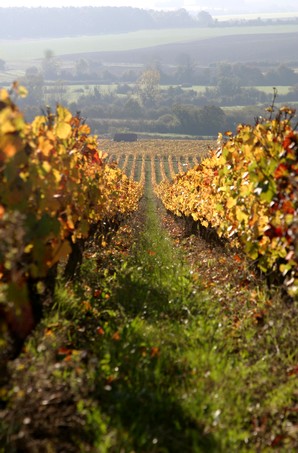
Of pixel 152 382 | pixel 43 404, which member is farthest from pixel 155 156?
pixel 43 404

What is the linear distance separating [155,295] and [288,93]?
187m

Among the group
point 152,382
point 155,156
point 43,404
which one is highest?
point 43,404

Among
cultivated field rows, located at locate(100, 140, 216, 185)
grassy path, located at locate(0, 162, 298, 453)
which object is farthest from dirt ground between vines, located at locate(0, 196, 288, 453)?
cultivated field rows, located at locate(100, 140, 216, 185)

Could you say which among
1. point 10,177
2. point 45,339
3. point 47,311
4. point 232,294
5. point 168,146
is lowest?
point 168,146

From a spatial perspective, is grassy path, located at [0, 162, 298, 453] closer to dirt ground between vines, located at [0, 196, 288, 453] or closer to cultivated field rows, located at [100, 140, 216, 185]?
dirt ground between vines, located at [0, 196, 288, 453]

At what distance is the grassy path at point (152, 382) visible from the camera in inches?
167

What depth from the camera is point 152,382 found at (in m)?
5.20

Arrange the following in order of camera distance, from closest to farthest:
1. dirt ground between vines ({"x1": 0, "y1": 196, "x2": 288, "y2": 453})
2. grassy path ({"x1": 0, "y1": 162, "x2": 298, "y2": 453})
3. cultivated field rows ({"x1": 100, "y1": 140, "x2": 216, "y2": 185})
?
dirt ground between vines ({"x1": 0, "y1": 196, "x2": 288, "y2": 453}) < grassy path ({"x1": 0, "y1": 162, "x2": 298, "y2": 453}) < cultivated field rows ({"x1": 100, "y1": 140, "x2": 216, "y2": 185})

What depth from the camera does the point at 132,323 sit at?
20.9 ft

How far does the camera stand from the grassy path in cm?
423

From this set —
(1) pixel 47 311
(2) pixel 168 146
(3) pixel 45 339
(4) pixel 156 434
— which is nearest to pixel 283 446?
(4) pixel 156 434

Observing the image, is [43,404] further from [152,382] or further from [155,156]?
[155,156]

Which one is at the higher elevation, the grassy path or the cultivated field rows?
the grassy path

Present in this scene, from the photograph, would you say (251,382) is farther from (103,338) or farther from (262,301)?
(262,301)
